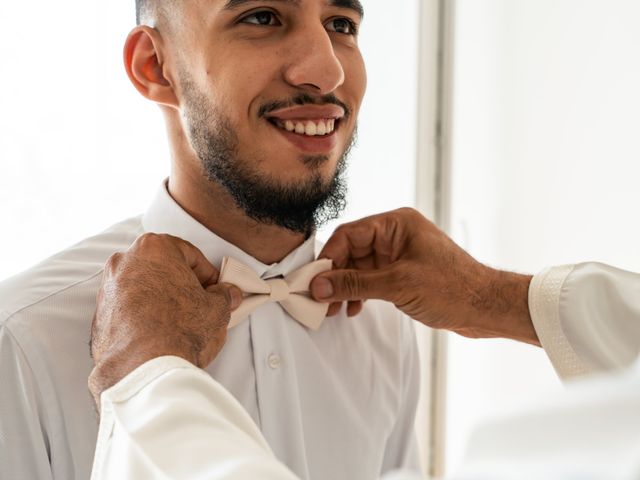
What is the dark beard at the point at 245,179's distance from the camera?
→ 54.8 inches

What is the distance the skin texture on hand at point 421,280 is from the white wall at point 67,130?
80 centimetres

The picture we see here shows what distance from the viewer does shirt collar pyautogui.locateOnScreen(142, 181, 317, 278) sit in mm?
1419

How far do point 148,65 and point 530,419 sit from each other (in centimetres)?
116

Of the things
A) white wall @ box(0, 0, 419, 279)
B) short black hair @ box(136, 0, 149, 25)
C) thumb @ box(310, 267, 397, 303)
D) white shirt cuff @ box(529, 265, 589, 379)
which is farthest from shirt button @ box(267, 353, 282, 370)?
white wall @ box(0, 0, 419, 279)

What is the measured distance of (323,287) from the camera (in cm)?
142

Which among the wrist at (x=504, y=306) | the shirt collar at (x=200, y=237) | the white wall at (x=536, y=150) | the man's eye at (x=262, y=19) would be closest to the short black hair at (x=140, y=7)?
the man's eye at (x=262, y=19)

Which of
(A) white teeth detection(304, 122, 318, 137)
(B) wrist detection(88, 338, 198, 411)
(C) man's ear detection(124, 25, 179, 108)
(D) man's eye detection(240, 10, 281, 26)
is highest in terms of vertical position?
(D) man's eye detection(240, 10, 281, 26)

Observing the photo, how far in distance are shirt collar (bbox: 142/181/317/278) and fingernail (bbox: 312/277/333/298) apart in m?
0.07

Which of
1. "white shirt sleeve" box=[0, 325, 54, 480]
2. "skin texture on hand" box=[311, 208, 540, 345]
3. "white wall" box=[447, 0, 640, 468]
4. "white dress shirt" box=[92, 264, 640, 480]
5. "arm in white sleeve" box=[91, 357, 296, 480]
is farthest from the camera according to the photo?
"white wall" box=[447, 0, 640, 468]

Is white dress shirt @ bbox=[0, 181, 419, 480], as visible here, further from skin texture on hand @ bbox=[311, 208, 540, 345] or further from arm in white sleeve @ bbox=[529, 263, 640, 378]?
arm in white sleeve @ bbox=[529, 263, 640, 378]

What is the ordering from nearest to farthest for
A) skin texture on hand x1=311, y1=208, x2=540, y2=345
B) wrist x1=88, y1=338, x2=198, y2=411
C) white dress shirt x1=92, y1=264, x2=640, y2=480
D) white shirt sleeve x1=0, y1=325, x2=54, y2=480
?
1. white dress shirt x1=92, y1=264, x2=640, y2=480
2. wrist x1=88, y1=338, x2=198, y2=411
3. white shirt sleeve x1=0, y1=325, x2=54, y2=480
4. skin texture on hand x1=311, y1=208, x2=540, y2=345

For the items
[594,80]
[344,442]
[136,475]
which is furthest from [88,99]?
[136,475]

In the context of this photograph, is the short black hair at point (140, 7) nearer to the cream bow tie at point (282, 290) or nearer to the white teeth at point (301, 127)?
the white teeth at point (301, 127)

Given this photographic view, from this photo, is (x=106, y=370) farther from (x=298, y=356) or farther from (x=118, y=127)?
(x=118, y=127)
